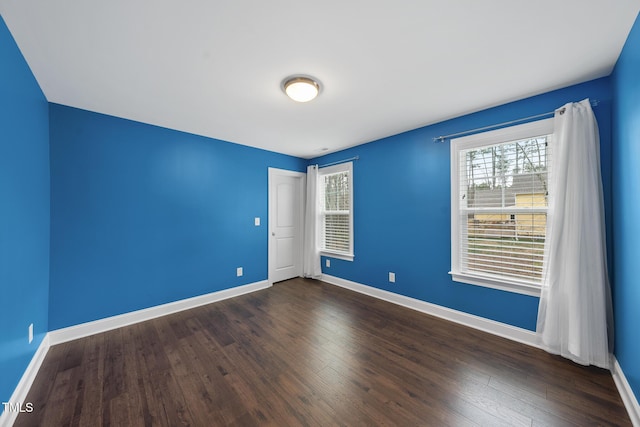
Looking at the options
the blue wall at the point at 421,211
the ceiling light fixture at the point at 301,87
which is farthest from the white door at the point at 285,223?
the ceiling light fixture at the point at 301,87

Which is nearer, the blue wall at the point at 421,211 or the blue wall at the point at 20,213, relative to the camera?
the blue wall at the point at 20,213

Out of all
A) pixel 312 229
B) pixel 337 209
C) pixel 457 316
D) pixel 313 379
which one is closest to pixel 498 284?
pixel 457 316

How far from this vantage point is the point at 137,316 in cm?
282

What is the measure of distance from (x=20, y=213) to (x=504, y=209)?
419 centimetres

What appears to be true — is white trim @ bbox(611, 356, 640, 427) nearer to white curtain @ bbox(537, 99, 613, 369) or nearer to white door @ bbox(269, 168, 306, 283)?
white curtain @ bbox(537, 99, 613, 369)

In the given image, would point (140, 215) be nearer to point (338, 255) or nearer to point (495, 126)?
point (338, 255)

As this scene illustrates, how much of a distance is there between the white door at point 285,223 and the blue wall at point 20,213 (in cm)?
264

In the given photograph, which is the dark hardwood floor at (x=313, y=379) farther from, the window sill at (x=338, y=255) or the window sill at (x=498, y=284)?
the window sill at (x=338, y=255)

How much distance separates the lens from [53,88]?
2.14m

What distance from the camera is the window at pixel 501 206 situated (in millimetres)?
2295

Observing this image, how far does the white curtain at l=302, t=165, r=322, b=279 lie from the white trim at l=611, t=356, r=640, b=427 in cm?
351

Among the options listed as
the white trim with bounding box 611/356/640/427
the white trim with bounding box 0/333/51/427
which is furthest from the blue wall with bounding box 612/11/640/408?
the white trim with bounding box 0/333/51/427

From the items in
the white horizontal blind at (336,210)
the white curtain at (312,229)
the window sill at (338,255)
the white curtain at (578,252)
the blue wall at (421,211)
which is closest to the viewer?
the white curtain at (578,252)

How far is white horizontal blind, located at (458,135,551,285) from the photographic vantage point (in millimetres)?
2301
